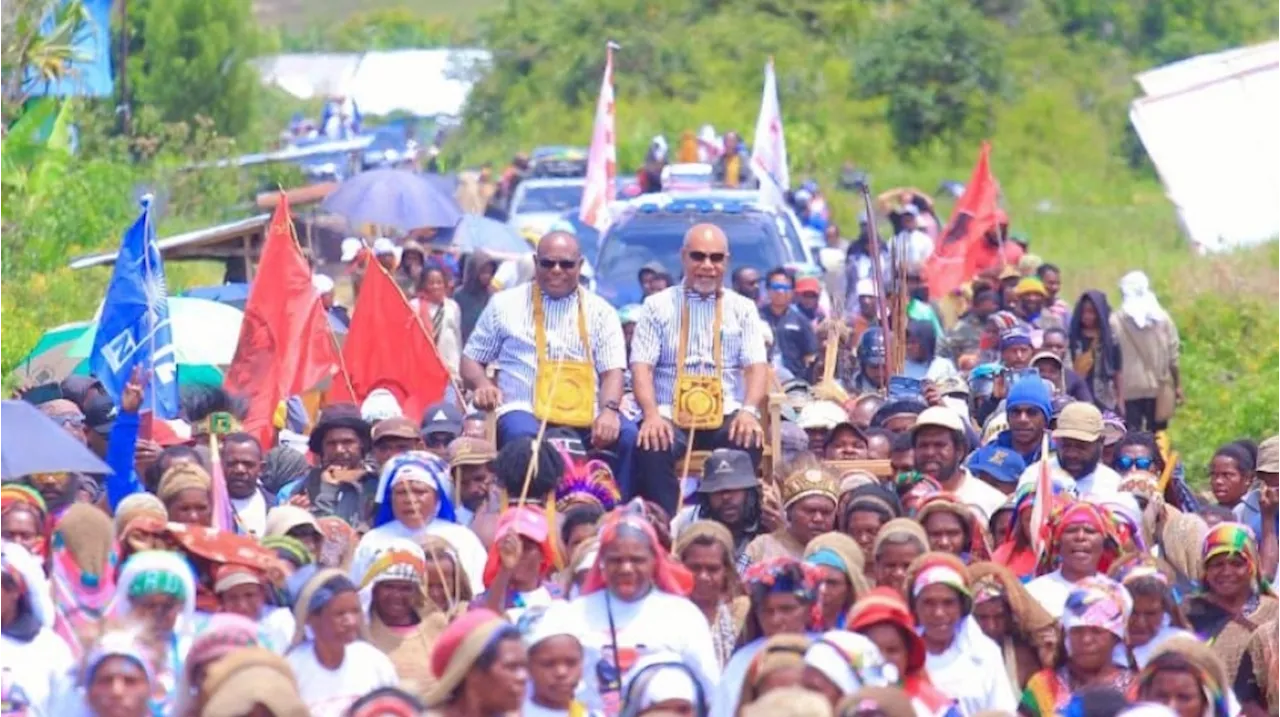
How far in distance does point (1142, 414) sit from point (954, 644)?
9927 millimetres

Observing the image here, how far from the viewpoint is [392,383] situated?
51.1 feet

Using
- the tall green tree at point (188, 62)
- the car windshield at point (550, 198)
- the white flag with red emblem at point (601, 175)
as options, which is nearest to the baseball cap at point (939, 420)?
the white flag with red emblem at point (601, 175)

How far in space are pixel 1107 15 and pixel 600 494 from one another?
152 feet

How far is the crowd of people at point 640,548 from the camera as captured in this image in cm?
886

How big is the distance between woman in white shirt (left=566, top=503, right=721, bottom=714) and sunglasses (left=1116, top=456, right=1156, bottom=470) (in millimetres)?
4075

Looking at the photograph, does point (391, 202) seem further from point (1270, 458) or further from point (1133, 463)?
point (1270, 458)

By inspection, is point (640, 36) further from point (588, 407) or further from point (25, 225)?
point (588, 407)

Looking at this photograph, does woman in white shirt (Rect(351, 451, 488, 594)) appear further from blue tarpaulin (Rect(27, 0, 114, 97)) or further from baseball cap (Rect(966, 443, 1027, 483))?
blue tarpaulin (Rect(27, 0, 114, 97))

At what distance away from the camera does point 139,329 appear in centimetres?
1372

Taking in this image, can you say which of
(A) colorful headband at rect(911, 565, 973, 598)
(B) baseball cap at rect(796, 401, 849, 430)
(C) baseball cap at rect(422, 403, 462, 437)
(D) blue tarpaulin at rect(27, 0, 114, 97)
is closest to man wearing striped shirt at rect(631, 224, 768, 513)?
(B) baseball cap at rect(796, 401, 849, 430)

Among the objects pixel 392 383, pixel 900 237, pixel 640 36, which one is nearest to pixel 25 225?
pixel 900 237

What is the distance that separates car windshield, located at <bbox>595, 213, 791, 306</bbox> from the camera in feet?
69.4

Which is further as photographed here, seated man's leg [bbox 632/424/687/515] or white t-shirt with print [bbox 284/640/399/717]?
seated man's leg [bbox 632/424/687/515]

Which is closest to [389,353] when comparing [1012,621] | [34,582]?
[1012,621]
